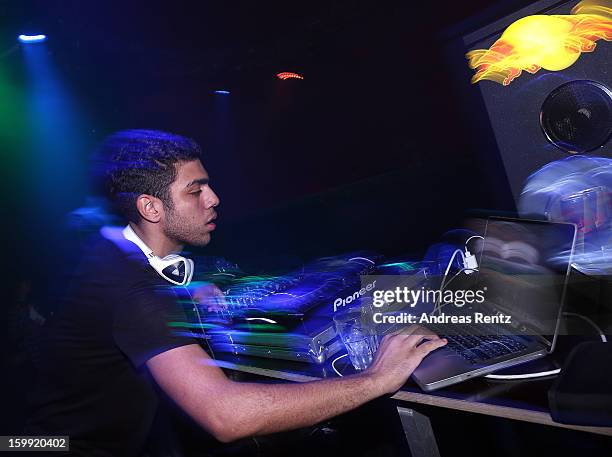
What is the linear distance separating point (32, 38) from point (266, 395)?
476 cm

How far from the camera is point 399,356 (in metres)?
1.29

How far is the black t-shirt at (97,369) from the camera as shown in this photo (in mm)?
1515

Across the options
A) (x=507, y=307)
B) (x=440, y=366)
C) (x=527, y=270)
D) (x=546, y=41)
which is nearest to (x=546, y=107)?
(x=546, y=41)

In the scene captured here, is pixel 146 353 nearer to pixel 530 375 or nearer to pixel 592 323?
pixel 530 375

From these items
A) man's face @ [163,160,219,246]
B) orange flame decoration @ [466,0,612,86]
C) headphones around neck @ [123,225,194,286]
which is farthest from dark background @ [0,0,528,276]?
headphones around neck @ [123,225,194,286]

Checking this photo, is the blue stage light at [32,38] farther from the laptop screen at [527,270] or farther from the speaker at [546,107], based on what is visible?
the laptop screen at [527,270]

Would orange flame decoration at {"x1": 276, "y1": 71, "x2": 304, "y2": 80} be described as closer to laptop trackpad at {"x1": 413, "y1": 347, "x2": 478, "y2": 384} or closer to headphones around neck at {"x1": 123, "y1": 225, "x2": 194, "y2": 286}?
headphones around neck at {"x1": 123, "y1": 225, "x2": 194, "y2": 286}

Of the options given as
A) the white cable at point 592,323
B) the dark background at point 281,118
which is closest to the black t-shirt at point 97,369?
the white cable at point 592,323

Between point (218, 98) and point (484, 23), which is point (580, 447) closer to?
point (484, 23)

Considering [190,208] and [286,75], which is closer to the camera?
[190,208]

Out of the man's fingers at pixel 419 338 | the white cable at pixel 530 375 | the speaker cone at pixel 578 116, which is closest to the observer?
the white cable at pixel 530 375

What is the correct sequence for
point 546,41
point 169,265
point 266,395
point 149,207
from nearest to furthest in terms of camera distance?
1. point 266,395
2. point 169,265
3. point 149,207
4. point 546,41

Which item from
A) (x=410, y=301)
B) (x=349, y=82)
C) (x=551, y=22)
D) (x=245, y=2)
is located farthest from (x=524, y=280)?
(x=349, y=82)

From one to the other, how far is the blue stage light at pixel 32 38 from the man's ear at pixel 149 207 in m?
3.73
